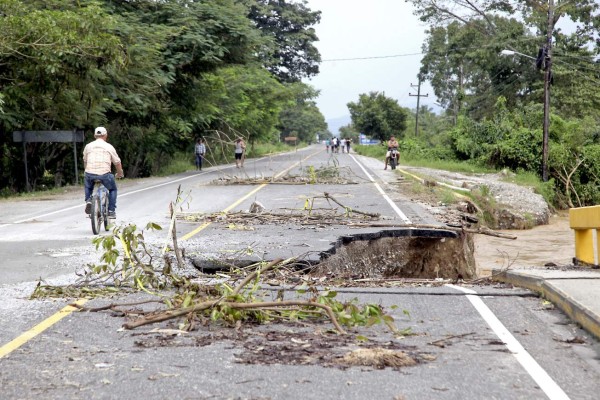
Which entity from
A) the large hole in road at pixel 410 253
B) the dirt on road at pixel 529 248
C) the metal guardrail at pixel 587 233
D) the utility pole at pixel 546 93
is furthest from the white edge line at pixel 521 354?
the utility pole at pixel 546 93

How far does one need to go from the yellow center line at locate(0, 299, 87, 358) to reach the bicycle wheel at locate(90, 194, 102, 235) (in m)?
6.19

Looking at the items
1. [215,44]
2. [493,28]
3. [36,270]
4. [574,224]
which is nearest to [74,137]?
[215,44]

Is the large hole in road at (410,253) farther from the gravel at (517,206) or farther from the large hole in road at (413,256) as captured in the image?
the gravel at (517,206)

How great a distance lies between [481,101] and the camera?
5994 centimetres

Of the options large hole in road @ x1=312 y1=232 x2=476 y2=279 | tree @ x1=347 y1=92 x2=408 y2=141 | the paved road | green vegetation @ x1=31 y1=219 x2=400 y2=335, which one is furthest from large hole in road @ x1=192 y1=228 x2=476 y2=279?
tree @ x1=347 y1=92 x2=408 y2=141

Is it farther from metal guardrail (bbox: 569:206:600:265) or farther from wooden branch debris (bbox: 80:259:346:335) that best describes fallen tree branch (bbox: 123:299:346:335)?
metal guardrail (bbox: 569:206:600:265)

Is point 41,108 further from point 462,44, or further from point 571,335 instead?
point 462,44

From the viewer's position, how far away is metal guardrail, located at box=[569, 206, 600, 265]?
9.95 metres

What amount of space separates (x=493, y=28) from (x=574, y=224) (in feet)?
155

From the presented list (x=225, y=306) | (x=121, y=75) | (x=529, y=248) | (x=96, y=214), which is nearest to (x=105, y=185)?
(x=96, y=214)

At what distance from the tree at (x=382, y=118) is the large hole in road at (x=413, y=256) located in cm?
8272

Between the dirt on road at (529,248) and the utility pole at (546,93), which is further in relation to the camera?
the utility pole at (546,93)

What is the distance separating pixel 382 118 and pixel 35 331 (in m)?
90.8

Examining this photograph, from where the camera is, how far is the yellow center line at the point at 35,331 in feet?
19.2
